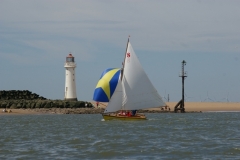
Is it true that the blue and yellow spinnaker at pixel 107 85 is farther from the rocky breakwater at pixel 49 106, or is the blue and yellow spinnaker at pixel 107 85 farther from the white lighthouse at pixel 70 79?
the white lighthouse at pixel 70 79

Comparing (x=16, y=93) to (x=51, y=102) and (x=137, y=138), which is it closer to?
(x=51, y=102)

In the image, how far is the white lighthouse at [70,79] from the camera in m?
83.6

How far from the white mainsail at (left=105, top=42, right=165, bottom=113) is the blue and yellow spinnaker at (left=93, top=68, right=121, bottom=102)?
10.1 m

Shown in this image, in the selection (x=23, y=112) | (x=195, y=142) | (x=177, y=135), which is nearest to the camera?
(x=195, y=142)

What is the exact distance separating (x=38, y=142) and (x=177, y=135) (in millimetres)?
9476

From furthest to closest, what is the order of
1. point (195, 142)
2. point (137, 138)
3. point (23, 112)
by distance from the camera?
point (23, 112), point (137, 138), point (195, 142)

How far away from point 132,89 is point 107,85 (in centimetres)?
1122

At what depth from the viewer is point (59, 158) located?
2623 cm

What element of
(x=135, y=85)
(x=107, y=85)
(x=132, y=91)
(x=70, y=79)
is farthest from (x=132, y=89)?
(x=70, y=79)

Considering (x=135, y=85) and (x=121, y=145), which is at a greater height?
(x=135, y=85)

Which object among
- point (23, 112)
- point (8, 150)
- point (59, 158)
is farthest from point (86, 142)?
point (23, 112)

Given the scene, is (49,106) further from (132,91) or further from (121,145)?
(121,145)

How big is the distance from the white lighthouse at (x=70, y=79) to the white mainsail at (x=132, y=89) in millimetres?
33987

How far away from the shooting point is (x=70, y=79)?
→ 83.6 m
